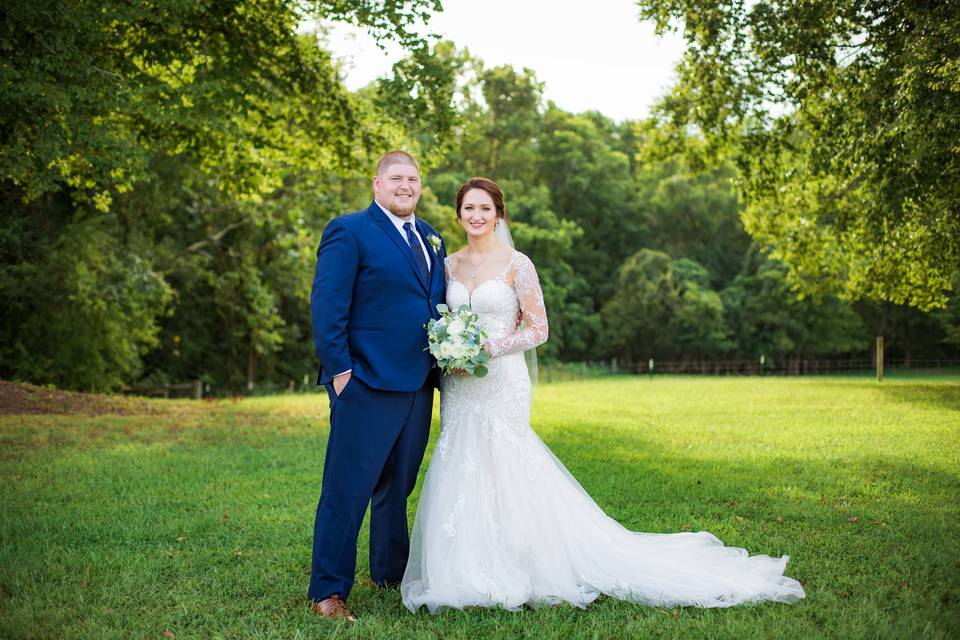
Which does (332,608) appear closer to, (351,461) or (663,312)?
(351,461)

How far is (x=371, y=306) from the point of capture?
473 centimetres

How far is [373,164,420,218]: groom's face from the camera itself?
4.84 metres

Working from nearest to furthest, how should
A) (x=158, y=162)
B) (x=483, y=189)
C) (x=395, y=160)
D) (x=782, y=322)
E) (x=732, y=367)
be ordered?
(x=395, y=160)
(x=483, y=189)
(x=158, y=162)
(x=782, y=322)
(x=732, y=367)

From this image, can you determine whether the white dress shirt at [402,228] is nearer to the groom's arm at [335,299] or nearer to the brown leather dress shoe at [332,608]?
the groom's arm at [335,299]

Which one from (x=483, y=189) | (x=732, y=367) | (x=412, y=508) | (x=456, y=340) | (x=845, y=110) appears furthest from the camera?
(x=732, y=367)

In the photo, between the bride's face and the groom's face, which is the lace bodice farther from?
the groom's face

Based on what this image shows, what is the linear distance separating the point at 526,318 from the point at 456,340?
743 millimetres

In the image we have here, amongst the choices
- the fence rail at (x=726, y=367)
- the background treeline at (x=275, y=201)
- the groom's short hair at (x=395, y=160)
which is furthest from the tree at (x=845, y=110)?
the fence rail at (x=726, y=367)

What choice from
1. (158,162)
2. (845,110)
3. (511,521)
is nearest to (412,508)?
(511,521)

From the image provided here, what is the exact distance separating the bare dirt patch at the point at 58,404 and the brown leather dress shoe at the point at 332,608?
10.4 m

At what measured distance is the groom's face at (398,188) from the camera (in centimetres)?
484

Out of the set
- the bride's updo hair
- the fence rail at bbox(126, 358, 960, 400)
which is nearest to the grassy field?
the bride's updo hair

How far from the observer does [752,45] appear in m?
13.2

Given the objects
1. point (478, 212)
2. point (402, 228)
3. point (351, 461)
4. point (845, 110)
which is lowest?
point (351, 461)
